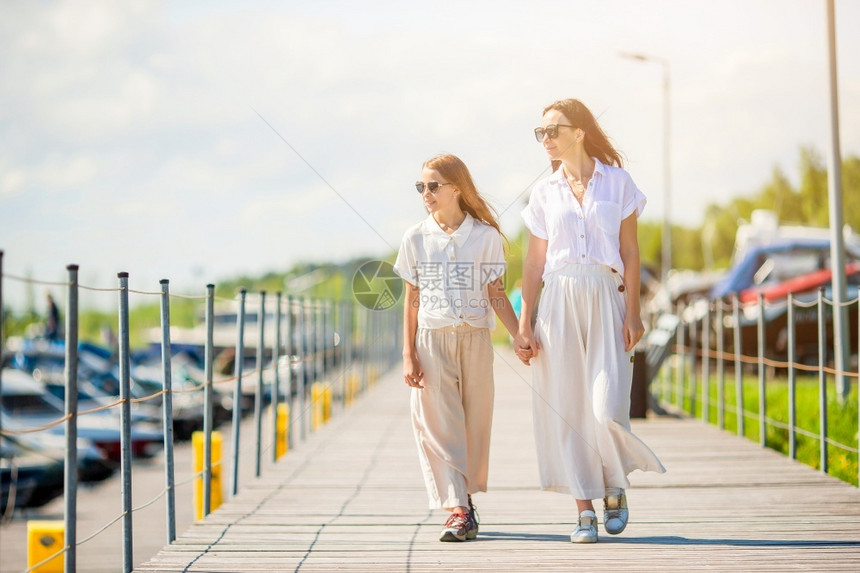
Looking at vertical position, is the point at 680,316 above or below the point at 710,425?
above

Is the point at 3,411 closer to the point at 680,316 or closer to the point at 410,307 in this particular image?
the point at 680,316

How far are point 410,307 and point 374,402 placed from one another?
10.9 meters

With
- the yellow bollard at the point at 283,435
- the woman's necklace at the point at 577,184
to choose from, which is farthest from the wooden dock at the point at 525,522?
the woman's necklace at the point at 577,184

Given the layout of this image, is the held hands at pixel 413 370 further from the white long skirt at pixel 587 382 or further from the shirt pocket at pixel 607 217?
the shirt pocket at pixel 607 217

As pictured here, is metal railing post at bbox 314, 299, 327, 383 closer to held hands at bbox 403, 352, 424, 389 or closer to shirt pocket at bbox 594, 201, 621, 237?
held hands at bbox 403, 352, 424, 389

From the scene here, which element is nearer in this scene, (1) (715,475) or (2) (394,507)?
(2) (394,507)

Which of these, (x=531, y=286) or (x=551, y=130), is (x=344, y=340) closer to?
(x=531, y=286)

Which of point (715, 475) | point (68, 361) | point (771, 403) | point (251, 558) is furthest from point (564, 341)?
point (771, 403)

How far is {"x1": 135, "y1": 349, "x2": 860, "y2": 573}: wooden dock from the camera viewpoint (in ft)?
14.8

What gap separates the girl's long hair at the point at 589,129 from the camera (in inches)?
189

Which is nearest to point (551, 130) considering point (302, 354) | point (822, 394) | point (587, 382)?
point (587, 382)

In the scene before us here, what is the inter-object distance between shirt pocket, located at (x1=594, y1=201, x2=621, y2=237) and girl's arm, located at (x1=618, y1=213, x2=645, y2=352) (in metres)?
0.05

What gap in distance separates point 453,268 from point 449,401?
574 millimetres

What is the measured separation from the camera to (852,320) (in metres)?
20.5
